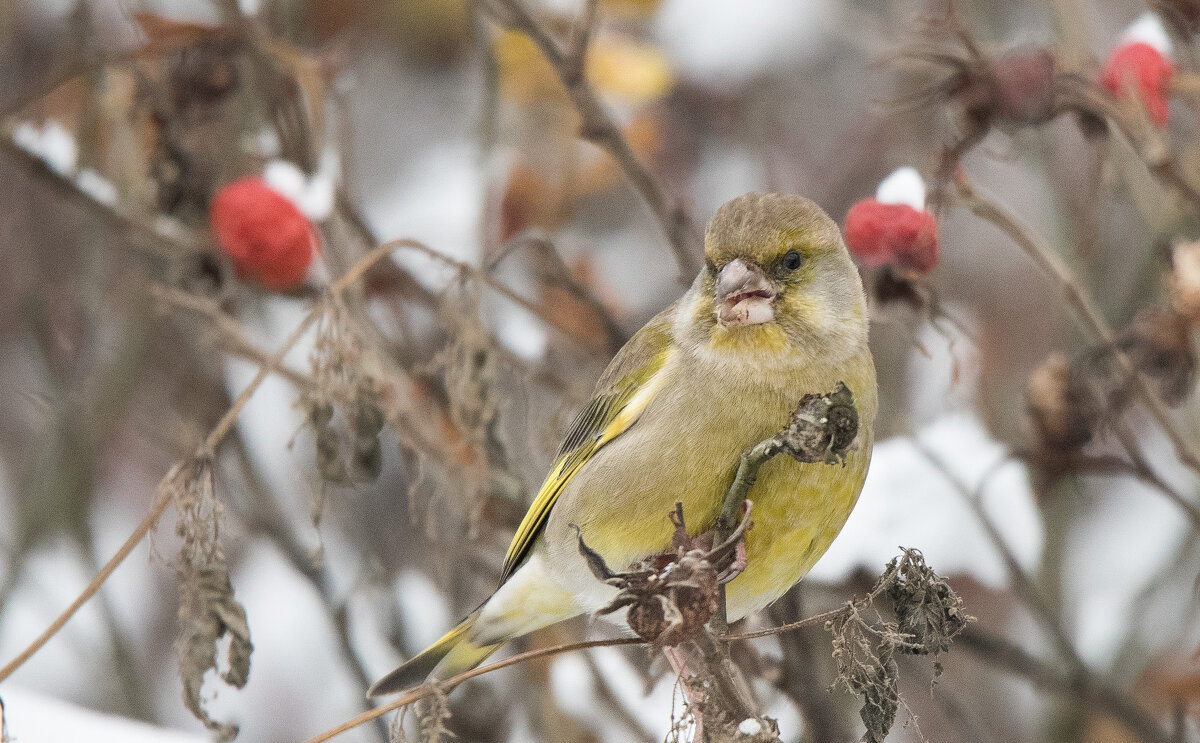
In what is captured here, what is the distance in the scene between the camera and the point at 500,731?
348 centimetres

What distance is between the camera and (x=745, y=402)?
219cm

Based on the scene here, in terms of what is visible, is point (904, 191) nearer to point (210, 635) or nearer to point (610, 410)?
point (610, 410)

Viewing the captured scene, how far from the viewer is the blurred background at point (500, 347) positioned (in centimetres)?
279

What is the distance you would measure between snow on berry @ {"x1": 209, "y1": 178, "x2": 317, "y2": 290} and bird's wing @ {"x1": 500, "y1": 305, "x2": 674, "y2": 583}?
95 cm

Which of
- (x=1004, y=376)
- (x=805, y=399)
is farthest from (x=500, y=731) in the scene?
(x=1004, y=376)

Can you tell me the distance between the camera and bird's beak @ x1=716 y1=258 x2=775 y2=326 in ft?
6.95

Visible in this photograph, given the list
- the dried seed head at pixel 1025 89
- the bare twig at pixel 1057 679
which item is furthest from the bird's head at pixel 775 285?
the bare twig at pixel 1057 679

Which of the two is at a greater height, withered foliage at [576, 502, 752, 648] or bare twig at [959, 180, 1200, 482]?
bare twig at [959, 180, 1200, 482]

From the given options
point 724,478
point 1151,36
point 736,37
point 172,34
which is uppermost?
point 736,37

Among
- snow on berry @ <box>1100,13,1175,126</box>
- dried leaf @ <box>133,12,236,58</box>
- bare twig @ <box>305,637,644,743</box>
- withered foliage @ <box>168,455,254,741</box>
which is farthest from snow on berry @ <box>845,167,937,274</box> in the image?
dried leaf @ <box>133,12,236,58</box>

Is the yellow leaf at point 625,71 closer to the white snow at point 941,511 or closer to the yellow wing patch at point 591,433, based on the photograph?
the white snow at point 941,511

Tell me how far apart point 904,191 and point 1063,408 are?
3.00 feet

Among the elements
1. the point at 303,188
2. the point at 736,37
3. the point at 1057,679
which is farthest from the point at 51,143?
the point at 736,37

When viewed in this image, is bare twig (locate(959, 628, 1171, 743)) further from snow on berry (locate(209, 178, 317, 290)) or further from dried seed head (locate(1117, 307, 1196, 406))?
snow on berry (locate(209, 178, 317, 290))
